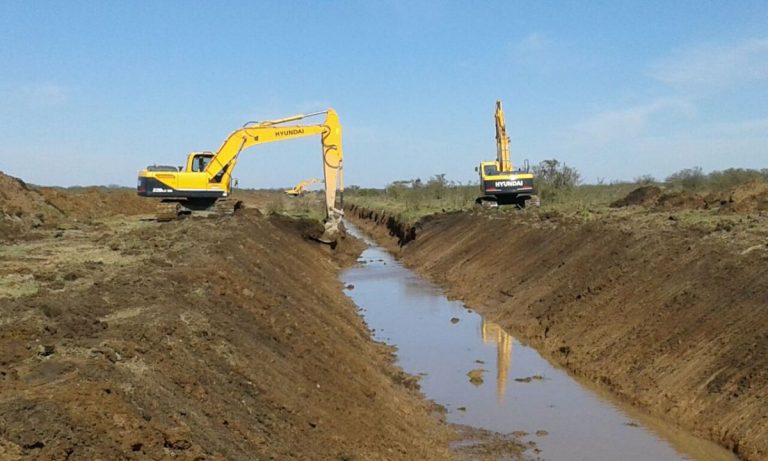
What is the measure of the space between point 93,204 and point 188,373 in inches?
1534

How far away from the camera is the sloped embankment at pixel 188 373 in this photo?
18.3 ft

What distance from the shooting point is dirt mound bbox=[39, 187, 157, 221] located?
1571 inches

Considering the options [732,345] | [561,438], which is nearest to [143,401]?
[561,438]

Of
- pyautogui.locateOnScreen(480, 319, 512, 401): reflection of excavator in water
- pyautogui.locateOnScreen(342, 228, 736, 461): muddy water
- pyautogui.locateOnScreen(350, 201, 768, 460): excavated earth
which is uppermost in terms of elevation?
pyautogui.locateOnScreen(350, 201, 768, 460): excavated earth

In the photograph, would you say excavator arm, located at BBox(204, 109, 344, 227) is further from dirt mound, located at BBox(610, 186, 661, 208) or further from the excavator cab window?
dirt mound, located at BBox(610, 186, 661, 208)

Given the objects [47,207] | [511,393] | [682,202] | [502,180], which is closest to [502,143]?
[502,180]

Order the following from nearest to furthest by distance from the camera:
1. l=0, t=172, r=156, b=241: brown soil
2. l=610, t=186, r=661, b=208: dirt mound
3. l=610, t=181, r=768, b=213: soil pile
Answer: l=610, t=181, r=768, b=213: soil pile → l=0, t=172, r=156, b=241: brown soil → l=610, t=186, r=661, b=208: dirt mound

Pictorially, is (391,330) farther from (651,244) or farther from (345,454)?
(345,454)

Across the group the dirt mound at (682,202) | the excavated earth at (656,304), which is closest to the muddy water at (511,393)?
the excavated earth at (656,304)

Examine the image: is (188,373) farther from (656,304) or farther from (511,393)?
(656,304)

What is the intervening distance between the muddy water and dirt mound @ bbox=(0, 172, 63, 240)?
1215cm

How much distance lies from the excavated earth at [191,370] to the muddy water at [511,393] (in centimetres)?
76

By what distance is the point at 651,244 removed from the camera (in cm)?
1889

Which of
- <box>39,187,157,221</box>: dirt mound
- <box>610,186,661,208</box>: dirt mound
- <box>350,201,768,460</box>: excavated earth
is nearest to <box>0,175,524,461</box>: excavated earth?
<box>350,201,768,460</box>: excavated earth
